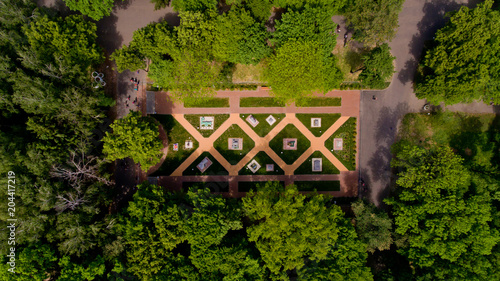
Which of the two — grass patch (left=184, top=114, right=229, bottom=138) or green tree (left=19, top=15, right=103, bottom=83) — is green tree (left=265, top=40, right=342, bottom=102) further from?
green tree (left=19, top=15, right=103, bottom=83)

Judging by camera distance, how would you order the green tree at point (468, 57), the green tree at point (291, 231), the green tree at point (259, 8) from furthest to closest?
the green tree at point (259, 8) < the green tree at point (468, 57) < the green tree at point (291, 231)

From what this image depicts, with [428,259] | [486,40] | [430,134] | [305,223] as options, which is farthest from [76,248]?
[486,40]

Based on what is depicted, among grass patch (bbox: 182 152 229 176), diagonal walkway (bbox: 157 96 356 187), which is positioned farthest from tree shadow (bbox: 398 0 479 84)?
grass patch (bbox: 182 152 229 176)

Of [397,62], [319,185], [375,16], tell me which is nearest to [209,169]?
[319,185]

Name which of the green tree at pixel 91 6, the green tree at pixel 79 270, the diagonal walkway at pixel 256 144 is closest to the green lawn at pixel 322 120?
the diagonal walkway at pixel 256 144

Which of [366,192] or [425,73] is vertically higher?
[425,73]

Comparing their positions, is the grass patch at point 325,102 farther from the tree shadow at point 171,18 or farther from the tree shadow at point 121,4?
the tree shadow at point 121,4

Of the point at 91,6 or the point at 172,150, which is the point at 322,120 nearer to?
the point at 172,150

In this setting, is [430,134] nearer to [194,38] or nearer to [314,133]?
[314,133]
